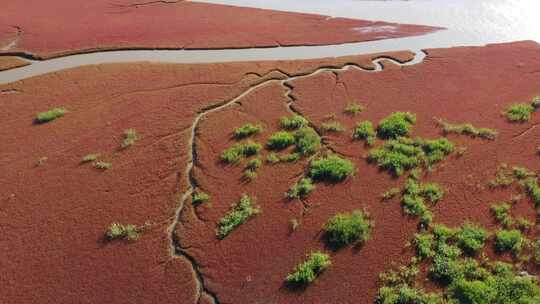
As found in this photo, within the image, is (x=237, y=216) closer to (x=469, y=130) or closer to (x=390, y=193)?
(x=390, y=193)

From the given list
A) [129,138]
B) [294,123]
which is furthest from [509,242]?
[129,138]

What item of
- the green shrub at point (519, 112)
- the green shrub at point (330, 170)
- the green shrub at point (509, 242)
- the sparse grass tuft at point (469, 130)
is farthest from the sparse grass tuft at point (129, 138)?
the green shrub at point (519, 112)

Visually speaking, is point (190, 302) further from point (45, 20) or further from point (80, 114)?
point (45, 20)

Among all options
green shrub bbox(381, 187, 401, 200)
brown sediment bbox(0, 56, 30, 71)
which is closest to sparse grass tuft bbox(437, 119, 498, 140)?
green shrub bbox(381, 187, 401, 200)

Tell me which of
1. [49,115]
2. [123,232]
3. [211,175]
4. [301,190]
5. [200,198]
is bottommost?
[123,232]

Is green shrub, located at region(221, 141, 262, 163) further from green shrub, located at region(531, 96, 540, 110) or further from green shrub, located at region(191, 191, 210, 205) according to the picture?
green shrub, located at region(531, 96, 540, 110)

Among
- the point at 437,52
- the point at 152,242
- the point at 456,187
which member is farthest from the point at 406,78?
the point at 152,242
